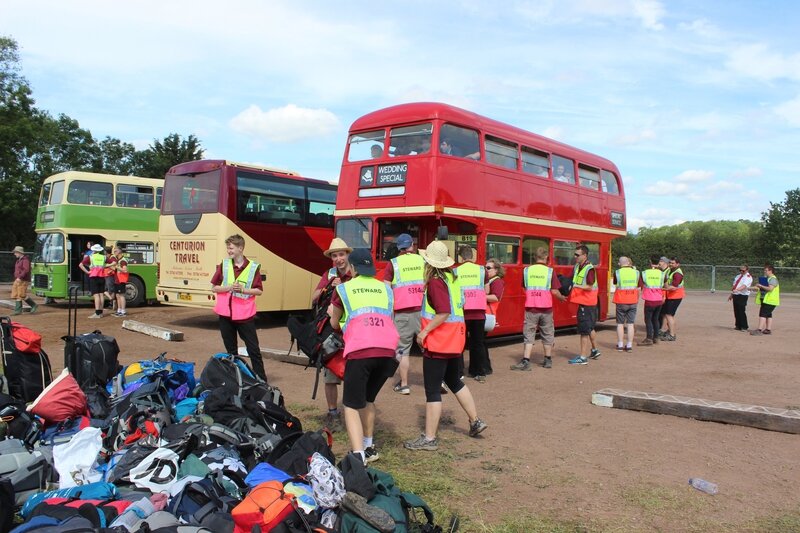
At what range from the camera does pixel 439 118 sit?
10547 millimetres

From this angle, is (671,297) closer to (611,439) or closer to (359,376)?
(611,439)

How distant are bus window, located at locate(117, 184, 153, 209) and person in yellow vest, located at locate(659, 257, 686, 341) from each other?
1483 centimetres

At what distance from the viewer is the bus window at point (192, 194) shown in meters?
13.9

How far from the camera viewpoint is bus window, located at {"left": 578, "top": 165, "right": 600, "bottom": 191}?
1427cm

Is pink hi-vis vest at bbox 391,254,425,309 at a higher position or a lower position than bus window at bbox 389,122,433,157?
lower

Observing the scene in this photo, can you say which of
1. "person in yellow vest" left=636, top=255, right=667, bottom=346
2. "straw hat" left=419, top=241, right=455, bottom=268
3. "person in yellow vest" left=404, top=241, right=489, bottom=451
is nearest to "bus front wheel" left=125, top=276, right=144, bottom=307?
"person in yellow vest" left=636, top=255, right=667, bottom=346

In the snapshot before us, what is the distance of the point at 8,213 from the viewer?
33688 mm

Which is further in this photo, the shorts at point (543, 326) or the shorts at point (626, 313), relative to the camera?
the shorts at point (626, 313)

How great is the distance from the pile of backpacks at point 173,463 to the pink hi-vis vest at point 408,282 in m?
2.43

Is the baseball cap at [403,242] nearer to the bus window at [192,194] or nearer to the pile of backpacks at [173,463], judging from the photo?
the pile of backpacks at [173,463]

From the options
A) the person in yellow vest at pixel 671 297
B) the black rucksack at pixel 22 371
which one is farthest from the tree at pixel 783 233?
the black rucksack at pixel 22 371

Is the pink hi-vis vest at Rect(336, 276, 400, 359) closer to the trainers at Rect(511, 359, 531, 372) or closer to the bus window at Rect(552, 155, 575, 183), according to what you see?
→ the trainers at Rect(511, 359, 531, 372)

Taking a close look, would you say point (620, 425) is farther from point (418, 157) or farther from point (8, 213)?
point (8, 213)

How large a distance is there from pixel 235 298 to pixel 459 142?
17.8ft
